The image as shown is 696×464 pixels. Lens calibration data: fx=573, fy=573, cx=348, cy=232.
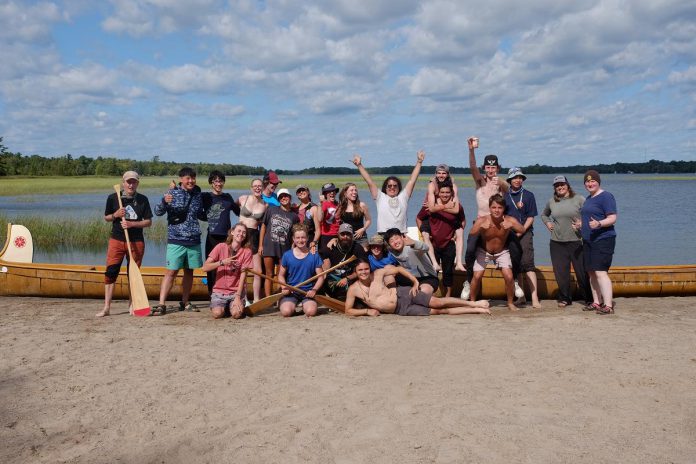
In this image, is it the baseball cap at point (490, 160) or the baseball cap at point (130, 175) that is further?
the baseball cap at point (490, 160)

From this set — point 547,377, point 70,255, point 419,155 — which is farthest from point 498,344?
point 70,255

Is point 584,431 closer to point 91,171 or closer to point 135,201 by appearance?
point 135,201

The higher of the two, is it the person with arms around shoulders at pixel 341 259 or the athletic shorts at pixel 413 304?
the person with arms around shoulders at pixel 341 259

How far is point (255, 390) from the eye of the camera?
4387mm

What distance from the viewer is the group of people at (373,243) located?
257 inches

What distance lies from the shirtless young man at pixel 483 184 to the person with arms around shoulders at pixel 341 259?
130 cm

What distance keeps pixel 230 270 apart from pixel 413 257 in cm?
212

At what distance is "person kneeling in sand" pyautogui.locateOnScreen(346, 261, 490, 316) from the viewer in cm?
654

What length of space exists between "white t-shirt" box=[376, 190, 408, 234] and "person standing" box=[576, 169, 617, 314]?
2.05m

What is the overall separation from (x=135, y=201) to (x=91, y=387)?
104 inches

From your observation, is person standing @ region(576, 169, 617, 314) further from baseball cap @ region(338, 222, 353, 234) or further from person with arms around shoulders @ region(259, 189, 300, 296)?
person with arms around shoulders @ region(259, 189, 300, 296)

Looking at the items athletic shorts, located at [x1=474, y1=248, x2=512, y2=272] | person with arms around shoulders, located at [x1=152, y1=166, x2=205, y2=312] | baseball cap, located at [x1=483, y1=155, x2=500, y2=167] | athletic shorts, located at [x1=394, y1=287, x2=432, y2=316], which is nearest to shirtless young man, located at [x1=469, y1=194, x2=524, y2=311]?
athletic shorts, located at [x1=474, y1=248, x2=512, y2=272]

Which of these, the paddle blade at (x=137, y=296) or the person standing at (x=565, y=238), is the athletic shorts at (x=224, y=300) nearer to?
the paddle blade at (x=137, y=296)

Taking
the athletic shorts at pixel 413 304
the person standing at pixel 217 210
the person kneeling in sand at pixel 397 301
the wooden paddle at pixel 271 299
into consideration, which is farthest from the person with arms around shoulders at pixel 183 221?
the athletic shorts at pixel 413 304
